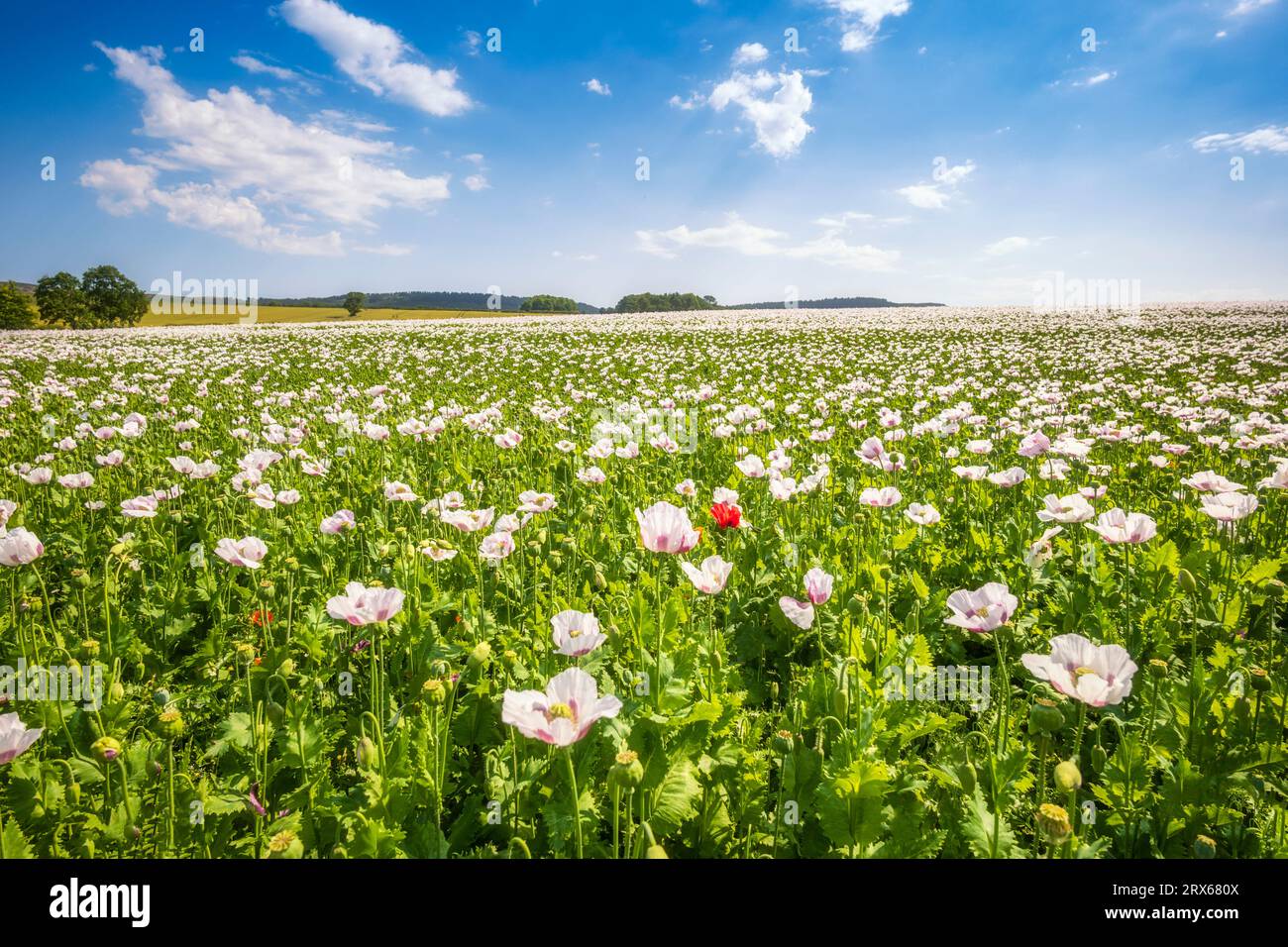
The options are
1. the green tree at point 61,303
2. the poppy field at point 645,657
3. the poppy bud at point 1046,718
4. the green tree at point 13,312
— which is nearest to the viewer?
the poppy bud at point 1046,718

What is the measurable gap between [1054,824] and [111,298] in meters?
78.1

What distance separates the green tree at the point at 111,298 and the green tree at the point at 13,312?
16.6 ft

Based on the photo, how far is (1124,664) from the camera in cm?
156

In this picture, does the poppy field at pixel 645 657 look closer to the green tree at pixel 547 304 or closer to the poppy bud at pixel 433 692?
the poppy bud at pixel 433 692

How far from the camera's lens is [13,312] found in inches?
1991

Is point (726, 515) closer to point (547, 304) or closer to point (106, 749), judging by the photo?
point (106, 749)

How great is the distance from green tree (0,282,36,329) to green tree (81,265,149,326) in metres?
5.06

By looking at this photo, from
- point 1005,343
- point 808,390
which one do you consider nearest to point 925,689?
point 808,390

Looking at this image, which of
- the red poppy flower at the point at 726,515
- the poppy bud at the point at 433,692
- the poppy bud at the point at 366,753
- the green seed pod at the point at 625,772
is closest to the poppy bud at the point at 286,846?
the poppy bud at the point at 366,753

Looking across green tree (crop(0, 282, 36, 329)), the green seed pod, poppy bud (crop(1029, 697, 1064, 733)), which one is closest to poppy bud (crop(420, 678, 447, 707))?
the green seed pod

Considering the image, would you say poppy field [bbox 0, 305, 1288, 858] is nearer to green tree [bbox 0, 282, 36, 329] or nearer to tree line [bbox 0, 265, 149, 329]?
green tree [bbox 0, 282, 36, 329]

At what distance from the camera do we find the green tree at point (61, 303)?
55.7 metres

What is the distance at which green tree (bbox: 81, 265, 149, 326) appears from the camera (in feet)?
190
